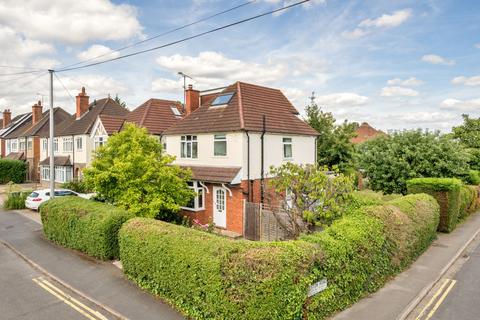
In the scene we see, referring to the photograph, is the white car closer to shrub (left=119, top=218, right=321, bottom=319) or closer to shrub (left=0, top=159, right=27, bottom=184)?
shrub (left=119, top=218, right=321, bottom=319)

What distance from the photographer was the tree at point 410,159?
62.1ft

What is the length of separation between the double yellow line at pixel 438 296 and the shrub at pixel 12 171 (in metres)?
42.0

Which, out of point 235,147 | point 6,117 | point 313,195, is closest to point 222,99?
point 235,147

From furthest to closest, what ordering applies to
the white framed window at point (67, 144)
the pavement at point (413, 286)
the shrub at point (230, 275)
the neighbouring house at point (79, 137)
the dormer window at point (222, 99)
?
the white framed window at point (67, 144) < the neighbouring house at point (79, 137) < the dormer window at point (222, 99) < the pavement at point (413, 286) < the shrub at point (230, 275)

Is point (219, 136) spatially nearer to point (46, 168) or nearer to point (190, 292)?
point (190, 292)

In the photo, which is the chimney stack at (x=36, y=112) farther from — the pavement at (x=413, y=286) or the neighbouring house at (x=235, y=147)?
the pavement at (x=413, y=286)

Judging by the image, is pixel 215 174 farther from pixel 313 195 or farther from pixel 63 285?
pixel 63 285

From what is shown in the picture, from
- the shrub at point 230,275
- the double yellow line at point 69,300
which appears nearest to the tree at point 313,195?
the shrub at point 230,275

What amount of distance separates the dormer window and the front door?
16.8 feet

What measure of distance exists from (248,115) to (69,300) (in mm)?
11618

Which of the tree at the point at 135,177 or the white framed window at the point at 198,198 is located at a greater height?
the tree at the point at 135,177

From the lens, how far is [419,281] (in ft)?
34.1

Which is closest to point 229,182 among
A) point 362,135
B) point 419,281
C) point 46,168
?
point 419,281

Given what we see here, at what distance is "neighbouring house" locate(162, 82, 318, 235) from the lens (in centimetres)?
1658
